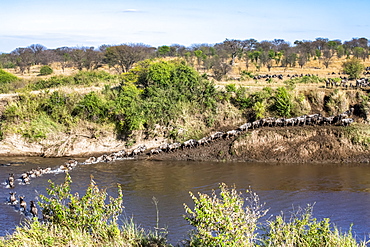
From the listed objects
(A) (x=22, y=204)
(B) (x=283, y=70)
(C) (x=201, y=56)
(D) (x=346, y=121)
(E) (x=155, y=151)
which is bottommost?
(A) (x=22, y=204)

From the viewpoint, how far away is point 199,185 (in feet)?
66.9

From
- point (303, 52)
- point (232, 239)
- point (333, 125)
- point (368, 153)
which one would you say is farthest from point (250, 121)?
point (303, 52)

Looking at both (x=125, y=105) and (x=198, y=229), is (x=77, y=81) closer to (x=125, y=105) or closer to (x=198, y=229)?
(x=125, y=105)

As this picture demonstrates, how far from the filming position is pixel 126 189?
1995 centimetres

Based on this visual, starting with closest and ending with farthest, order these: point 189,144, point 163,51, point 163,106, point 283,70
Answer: point 189,144 < point 163,106 < point 283,70 < point 163,51

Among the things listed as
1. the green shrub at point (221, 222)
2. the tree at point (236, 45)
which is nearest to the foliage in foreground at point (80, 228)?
the green shrub at point (221, 222)

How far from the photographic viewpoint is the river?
1598 cm

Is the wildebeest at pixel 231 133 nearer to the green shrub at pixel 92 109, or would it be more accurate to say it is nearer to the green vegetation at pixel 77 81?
the green shrub at pixel 92 109

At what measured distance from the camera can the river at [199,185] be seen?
16.0m

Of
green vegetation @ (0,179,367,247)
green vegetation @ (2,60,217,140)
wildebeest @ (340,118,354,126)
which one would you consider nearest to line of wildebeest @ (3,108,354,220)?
wildebeest @ (340,118,354,126)

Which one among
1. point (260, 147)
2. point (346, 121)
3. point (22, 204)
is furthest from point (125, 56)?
point (22, 204)

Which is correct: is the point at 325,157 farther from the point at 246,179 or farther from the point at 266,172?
the point at 246,179

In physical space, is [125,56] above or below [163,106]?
above

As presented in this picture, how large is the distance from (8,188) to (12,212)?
3641 mm
